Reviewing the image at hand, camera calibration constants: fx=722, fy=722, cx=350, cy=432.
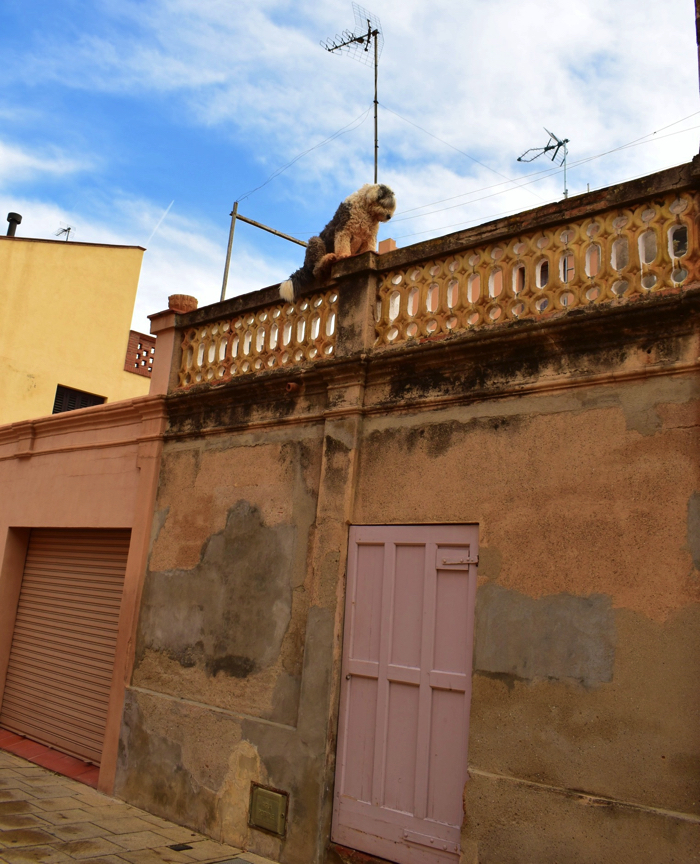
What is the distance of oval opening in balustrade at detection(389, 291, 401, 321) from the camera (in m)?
5.54

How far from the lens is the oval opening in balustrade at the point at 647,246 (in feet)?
14.2

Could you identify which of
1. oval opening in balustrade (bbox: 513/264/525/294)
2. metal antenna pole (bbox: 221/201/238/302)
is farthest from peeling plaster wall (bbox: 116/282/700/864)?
metal antenna pole (bbox: 221/201/238/302)

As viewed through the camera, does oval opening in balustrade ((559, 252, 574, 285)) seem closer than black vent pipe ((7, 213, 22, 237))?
Yes

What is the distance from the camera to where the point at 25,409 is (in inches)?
528

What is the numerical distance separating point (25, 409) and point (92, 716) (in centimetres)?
776

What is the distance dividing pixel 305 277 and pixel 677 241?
10.0 ft

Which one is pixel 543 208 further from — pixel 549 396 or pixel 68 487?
pixel 68 487

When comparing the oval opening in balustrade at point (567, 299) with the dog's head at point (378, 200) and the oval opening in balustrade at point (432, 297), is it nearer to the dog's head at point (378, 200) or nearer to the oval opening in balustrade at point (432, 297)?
the oval opening in balustrade at point (432, 297)

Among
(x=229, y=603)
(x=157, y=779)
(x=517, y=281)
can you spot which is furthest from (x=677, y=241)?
(x=157, y=779)

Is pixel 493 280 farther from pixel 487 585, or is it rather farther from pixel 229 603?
pixel 229 603

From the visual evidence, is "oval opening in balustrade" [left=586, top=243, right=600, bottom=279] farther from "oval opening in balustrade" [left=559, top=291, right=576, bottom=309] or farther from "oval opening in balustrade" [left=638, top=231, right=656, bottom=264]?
"oval opening in balustrade" [left=638, top=231, right=656, bottom=264]

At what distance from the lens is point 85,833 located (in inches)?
213

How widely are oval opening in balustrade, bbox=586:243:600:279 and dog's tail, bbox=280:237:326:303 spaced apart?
236cm

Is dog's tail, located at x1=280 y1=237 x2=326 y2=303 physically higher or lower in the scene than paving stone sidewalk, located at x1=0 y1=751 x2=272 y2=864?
higher
